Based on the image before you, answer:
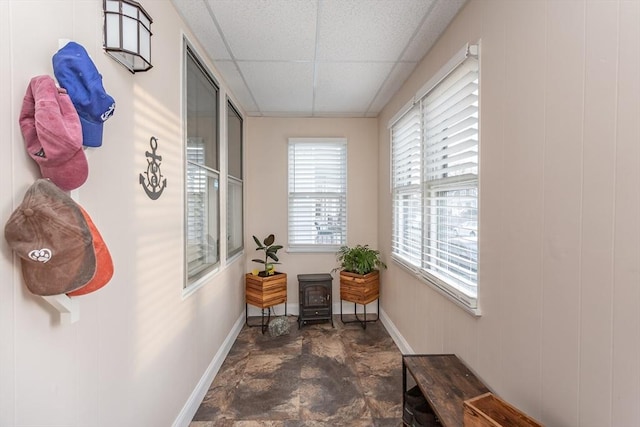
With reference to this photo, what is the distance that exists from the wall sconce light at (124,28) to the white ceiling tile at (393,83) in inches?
79.2

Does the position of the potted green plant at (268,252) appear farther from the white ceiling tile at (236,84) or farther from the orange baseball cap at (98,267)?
the orange baseball cap at (98,267)

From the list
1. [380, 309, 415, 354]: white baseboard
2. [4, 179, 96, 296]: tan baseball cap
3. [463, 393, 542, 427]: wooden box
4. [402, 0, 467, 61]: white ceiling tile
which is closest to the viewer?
[4, 179, 96, 296]: tan baseball cap

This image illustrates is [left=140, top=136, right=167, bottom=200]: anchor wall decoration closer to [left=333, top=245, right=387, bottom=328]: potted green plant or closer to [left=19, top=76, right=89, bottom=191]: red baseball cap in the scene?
[left=19, top=76, right=89, bottom=191]: red baseball cap

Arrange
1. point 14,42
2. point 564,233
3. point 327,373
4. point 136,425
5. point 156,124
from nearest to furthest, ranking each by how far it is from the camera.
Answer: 1. point 14,42
2. point 564,233
3. point 136,425
4. point 156,124
5. point 327,373

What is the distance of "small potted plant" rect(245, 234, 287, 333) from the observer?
3479mm

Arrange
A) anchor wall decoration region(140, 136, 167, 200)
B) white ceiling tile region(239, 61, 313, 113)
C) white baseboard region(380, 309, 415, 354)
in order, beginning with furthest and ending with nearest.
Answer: white baseboard region(380, 309, 415, 354) → white ceiling tile region(239, 61, 313, 113) → anchor wall decoration region(140, 136, 167, 200)

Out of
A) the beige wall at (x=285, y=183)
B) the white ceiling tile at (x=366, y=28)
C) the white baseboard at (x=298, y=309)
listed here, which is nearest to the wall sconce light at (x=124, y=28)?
the white ceiling tile at (x=366, y=28)

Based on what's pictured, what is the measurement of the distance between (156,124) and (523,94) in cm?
180

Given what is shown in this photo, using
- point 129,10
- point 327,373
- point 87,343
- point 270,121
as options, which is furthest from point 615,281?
point 270,121

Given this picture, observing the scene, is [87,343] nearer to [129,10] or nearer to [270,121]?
[129,10]

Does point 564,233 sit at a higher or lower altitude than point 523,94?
lower

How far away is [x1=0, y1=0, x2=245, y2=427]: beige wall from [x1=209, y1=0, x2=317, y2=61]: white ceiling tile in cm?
36

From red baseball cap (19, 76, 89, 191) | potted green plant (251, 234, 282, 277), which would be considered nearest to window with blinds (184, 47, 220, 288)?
potted green plant (251, 234, 282, 277)

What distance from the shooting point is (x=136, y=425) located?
1437 millimetres
